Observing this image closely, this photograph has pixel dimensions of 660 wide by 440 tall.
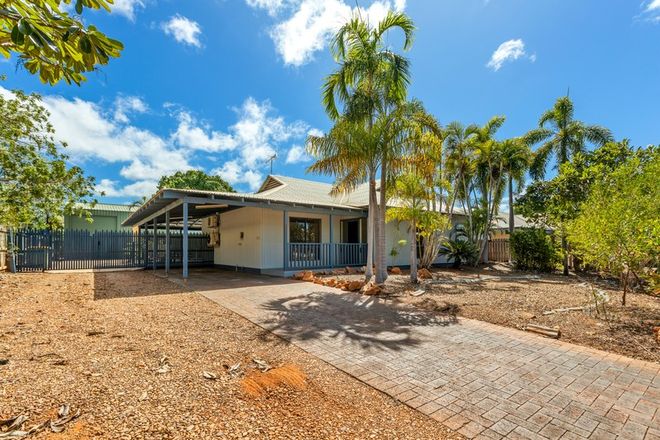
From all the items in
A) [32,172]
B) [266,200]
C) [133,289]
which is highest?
[32,172]

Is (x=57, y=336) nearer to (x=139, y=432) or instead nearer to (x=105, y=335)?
(x=105, y=335)

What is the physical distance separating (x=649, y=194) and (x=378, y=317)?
571 centimetres

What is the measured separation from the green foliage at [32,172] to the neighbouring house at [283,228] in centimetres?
249

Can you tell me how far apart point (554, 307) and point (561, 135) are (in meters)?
15.3

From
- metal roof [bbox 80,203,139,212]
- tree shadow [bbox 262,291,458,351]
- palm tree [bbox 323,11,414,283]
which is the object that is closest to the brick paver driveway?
tree shadow [bbox 262,291,458,351]

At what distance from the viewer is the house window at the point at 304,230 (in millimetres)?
14408

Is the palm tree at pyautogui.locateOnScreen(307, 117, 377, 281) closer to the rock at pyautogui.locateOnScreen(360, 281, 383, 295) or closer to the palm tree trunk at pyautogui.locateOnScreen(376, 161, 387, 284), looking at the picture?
the palm tree trunk at pyautogui.locateOnScreen(376, 161, 387, 284)

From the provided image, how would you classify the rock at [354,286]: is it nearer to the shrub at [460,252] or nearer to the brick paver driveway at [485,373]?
Result: the brick paver driveway at [485,373]

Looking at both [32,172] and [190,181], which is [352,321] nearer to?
[32,172]

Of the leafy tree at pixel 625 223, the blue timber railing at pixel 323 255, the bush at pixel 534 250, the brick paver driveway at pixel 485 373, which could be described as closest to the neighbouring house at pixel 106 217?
the blue timber railing at pixel 323 255

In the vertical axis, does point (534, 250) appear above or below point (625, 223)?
below

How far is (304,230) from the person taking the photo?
48.5 ft

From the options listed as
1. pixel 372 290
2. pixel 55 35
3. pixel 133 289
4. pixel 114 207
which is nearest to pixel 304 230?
pixel 372 290

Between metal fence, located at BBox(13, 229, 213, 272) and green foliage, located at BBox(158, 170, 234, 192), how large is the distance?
15250 millimetres
